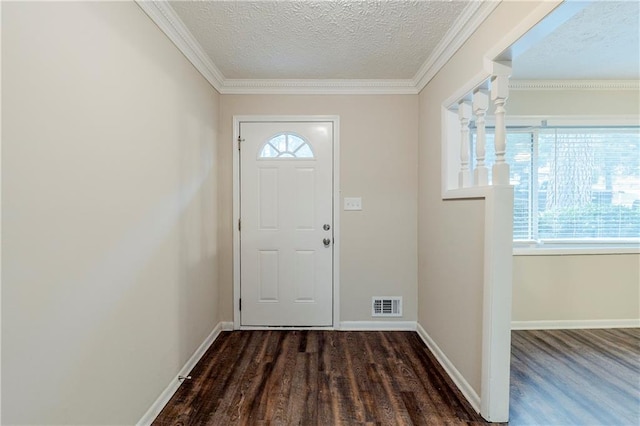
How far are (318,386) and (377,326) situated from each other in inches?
41.7

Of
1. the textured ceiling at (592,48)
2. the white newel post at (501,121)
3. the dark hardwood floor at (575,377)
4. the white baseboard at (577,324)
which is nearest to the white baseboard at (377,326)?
the dark hardwood floor at (575,377)

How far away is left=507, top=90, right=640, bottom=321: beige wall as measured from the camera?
9.05ft

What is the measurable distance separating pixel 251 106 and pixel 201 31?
869 millimetres

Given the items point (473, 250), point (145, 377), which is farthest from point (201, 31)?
point (473, 250)

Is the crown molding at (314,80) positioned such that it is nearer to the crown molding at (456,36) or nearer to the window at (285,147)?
the crown molding at (456,36)

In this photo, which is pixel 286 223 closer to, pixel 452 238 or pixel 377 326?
pixel 377 326

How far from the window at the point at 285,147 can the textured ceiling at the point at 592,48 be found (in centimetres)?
201

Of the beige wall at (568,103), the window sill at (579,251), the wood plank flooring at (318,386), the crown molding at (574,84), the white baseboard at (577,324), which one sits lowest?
the wood plank flooring at (318,386)

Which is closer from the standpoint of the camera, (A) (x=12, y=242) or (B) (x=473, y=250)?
(A) (x=12, y=242)

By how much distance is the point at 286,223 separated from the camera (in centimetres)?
277

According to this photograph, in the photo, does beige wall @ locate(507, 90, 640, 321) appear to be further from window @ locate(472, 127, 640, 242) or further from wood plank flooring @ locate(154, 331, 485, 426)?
wood plank flooring @ locate(154, 331, 485, 426)

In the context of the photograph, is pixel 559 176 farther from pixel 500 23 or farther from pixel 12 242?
pixel 12 242

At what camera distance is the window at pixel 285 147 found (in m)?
2.75

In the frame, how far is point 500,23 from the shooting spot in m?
1.47
